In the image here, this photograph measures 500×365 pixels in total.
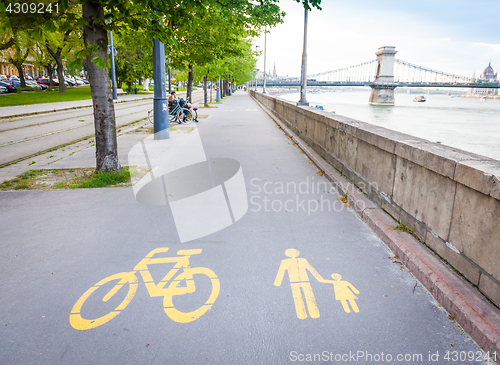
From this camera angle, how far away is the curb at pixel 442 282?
2.84m

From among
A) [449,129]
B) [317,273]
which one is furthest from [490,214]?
[449,129]

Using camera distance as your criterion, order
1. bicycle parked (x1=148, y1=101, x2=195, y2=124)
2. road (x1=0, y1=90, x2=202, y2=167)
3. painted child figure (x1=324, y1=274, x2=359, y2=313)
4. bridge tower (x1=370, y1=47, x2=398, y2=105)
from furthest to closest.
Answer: bridge tower (x1=370, y1=47, x2=398, y2=105) → bicycle parked (x1=148, y1=101, x2=195, y2=124) → road (x1=0, y1=90, x2=202, y2=167) → painted child figure (x1=324, y1=274, x2=359, y2=313)

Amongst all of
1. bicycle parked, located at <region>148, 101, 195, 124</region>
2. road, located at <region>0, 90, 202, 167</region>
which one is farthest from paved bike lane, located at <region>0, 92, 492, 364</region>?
bicycle parked, located at <region>148, 101, 195, 124</region>

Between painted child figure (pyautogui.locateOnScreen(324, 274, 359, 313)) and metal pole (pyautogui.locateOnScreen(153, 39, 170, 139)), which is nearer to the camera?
A: painted child figure (pyautogui.locateOnScreen(324, 274, 359, 313))

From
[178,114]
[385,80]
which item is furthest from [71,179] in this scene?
[385,80]

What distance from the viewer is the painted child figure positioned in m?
3.30

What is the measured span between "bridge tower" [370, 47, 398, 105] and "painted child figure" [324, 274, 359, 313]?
381 feet

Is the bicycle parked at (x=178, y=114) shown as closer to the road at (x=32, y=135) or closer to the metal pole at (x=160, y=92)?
the road at (x=32, y=135)

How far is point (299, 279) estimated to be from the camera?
3.77 m

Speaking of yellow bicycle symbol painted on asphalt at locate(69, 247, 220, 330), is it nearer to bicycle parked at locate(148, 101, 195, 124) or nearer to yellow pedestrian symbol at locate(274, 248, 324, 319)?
yellow pedestrian symbol at locate(274, 248, 324, 319)

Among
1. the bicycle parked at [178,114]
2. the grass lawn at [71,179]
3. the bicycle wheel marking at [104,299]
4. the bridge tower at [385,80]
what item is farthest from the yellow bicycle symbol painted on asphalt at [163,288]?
the bridge tower at [385,80]

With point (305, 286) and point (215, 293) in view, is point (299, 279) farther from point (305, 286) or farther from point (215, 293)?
point (215, 293)

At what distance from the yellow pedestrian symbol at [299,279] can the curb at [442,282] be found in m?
1.02

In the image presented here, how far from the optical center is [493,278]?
3.12 meters
